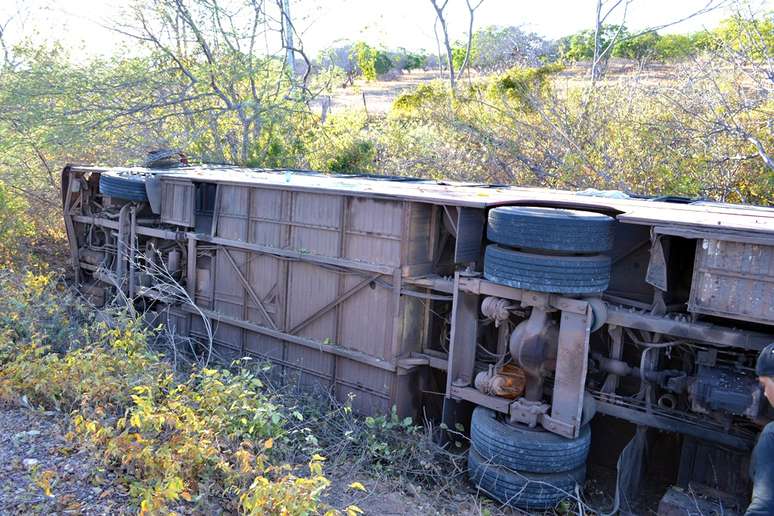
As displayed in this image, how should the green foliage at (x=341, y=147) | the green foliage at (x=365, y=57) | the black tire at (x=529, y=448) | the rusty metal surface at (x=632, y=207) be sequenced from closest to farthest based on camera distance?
the rusty metal surface at (x=632, y=207)
the black tire at (x=529, y=448)
the green foliage at (x=341, y=147)
the green foliage at (x=365, y=57)

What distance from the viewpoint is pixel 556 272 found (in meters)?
5.92

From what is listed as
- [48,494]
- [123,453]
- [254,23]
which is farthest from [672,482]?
[254,23]

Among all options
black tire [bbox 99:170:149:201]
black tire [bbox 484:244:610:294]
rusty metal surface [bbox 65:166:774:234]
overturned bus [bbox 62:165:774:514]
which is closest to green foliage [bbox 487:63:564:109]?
overturned bus [bbox 62:165:774:514]

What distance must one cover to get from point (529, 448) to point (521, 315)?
129 centimetres

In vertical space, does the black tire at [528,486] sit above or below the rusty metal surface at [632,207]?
below

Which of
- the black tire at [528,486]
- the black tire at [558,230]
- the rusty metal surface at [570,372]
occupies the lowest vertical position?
the black tire at [528,486]

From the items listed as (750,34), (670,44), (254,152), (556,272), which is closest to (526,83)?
(750,34)

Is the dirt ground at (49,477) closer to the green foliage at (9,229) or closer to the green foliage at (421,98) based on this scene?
the green foliage at (9,229)

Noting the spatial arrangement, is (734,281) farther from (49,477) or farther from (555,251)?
(49,477)

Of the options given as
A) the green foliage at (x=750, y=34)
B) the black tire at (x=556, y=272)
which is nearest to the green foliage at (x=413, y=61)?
the green foliage at (x=750, y=34)

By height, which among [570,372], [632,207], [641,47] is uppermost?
[641,47]

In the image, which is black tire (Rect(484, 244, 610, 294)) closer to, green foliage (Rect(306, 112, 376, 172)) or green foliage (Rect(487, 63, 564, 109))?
green foliage (Rect(306, 112, 376, 172))

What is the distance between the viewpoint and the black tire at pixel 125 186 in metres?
10.6

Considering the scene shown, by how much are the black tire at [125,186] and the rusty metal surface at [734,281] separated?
8023 mm
